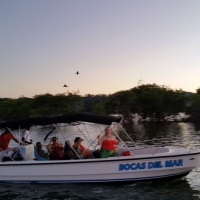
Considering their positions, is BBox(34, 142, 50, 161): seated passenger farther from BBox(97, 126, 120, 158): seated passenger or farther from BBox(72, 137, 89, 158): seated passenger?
BBox(97, 126, 120, 158): seated passenger

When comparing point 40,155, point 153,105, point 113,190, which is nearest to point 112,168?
point 113,190

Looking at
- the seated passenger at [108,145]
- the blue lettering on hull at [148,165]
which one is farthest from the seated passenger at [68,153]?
the blue lettering on hull at [148,165]

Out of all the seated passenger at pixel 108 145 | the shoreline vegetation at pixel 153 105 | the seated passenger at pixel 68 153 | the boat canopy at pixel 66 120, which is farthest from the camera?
the shoreline vegetation at pixel 153 105

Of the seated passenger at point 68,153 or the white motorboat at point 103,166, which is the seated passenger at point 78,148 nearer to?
the seated passenger at point 68,153

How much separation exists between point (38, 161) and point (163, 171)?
394 centimetres

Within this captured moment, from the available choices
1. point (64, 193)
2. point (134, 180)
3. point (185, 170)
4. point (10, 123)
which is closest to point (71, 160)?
point (64, 193)

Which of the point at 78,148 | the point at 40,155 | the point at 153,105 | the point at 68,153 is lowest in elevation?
the point at 40,155

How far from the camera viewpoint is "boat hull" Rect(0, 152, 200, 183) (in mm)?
9164

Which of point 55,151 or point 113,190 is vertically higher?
point 55,151

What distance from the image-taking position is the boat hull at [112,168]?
9.16m

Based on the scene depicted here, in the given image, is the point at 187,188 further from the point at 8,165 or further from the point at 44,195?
the point at 8,165

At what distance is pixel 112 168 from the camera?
9.28 metres

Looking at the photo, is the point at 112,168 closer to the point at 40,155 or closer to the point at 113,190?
the point at 113,190

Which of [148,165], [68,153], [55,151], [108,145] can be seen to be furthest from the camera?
[55,151]
